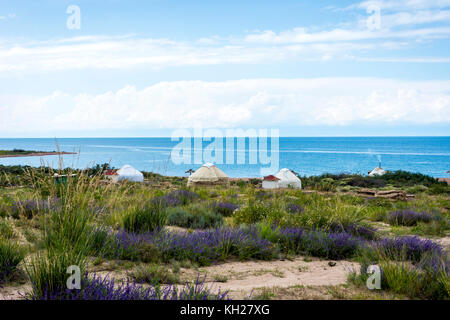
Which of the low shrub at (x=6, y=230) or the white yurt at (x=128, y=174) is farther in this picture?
the white yurt at (x=128, y=174)

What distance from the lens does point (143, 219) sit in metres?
6.36

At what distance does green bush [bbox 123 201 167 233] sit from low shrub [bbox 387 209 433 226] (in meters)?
5.45

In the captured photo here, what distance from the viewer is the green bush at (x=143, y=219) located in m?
6.24

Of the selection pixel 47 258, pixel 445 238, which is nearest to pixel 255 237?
pixel 47 258

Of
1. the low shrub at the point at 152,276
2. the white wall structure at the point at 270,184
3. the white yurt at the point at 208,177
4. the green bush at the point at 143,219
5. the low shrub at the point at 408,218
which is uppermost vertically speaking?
the green bush at the point at 143,219

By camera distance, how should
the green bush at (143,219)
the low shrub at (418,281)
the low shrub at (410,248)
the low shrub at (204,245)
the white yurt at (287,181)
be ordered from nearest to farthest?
1. the low shrub at (418,281)
2. the low shrub at (204,245)
3. the low shrub at (410,248)
4. the green bush at (143,219)
5. the white yurt at (287,181)

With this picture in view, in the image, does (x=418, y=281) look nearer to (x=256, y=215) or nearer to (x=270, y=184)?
(x=256, y=215)

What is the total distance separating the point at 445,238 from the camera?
24.5 feet

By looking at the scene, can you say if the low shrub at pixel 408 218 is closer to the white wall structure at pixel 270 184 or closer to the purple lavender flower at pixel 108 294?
the purple lavender flower at pixel 108 294

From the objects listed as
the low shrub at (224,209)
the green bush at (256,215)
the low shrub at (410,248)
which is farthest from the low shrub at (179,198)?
the low shrub at (410,248)

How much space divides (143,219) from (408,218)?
19.9 ft

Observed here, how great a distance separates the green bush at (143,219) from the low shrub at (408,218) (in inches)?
215

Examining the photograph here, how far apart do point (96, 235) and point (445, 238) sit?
629 centimetres
